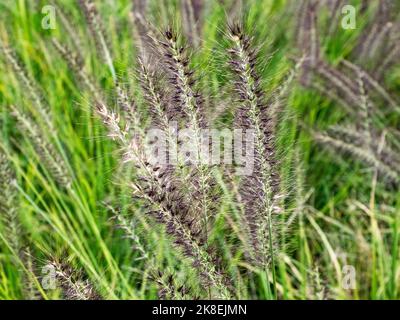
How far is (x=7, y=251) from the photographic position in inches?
91.8

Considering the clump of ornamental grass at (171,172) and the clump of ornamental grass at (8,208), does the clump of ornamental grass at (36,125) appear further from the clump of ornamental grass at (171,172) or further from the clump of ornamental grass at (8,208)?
the clump of ornamental grass at (171,172)

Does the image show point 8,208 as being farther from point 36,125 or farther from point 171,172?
point 171,172

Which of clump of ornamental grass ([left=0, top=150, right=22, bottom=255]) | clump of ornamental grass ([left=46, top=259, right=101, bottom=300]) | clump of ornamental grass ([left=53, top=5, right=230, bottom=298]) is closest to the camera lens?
clump of ornamental grass ([left=53, top=5, right=230, bottom=298])

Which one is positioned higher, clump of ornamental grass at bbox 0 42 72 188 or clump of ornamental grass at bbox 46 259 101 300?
clump of ornamental grass at bbox 0 42 72 188

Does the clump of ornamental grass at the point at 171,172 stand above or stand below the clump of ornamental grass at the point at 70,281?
above

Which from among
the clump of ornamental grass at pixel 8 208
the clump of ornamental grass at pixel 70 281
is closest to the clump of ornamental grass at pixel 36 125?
the clump of ornamental grass at pixel 8 208

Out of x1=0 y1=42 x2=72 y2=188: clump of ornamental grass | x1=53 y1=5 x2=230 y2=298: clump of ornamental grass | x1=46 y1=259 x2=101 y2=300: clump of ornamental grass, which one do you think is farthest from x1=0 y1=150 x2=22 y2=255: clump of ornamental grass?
x1=53 y1=5 x2=230 y2=298: clump of ornamental grass

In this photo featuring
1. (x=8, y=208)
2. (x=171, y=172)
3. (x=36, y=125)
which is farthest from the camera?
(x=36, y=125)

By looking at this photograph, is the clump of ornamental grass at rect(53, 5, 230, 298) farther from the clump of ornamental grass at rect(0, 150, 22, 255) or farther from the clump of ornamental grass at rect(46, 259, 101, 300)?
the clump of ornamental grass at rect(0, 150, 22, 255)

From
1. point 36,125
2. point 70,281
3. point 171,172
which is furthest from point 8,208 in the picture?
point 171,172

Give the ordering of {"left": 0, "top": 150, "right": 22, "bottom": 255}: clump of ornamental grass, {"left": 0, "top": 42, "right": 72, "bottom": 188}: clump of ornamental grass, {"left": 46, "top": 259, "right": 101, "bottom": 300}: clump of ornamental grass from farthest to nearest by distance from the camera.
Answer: {"left": 0, "top": 42, "right": 72, "bottom": 188}: clump of ornamental grass, {"left": 0, "top": 150, "right": 22, "bottom": 255}: clump of ornamental grass, {"left": 46, "top": 259, "right": 101, "bottom": 300}: clump of ornamental grass

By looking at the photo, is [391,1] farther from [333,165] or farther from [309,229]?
[309,229]
